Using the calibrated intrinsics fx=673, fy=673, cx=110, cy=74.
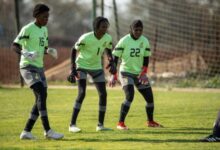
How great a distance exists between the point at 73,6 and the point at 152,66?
2631cm

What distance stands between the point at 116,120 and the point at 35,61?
11.5ft

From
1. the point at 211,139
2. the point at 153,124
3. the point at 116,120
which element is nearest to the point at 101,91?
the point at 153,124

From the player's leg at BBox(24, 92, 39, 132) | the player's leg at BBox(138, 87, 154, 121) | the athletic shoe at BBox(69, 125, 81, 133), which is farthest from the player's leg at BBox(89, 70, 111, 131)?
the player's leg at BBox(24, 92, 39, 132)

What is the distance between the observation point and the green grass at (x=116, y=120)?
10617mm

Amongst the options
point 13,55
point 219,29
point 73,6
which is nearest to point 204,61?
point 219,29

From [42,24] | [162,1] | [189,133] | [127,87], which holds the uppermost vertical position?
[162,1]

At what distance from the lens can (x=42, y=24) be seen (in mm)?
11406

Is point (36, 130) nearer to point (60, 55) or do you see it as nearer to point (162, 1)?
point (162, 1)

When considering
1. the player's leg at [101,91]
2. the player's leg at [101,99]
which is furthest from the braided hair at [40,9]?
the player's leg at [101,99]

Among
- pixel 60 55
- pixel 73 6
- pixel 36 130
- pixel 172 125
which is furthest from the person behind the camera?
pixel 73 6

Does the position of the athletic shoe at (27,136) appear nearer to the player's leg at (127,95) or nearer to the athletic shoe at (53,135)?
the athletic shoe at (53,135)

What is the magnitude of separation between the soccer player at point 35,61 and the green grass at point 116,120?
29 centimetres

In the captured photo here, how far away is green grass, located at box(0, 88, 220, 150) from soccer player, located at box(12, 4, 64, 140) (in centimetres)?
29

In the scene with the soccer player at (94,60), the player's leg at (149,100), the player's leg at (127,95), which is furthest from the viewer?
the player's leg at (149,100)
